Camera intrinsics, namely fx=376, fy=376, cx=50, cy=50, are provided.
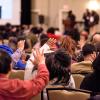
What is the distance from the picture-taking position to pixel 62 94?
3.29 metres

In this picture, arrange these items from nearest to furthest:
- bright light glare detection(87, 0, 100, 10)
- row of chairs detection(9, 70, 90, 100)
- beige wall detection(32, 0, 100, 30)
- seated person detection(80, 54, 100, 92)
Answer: row of chairs detection(9, 70, 90, 100)
seated person detection(80, 54, 100, 92)
bright light glare detection(87, 0, 100, 10)
beige wall detection(32, 0, 100, 30)

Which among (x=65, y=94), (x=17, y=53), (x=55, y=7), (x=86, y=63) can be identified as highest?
(x=55, y=7)

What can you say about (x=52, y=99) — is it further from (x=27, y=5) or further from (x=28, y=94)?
(x=27, y=5)

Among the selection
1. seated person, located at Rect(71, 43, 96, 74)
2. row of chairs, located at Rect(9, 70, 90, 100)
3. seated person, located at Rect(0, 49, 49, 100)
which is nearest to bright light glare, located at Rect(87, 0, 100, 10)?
seated person, located at Rect(71, 43, 96, 74)

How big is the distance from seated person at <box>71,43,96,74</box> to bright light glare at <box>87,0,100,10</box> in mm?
12065

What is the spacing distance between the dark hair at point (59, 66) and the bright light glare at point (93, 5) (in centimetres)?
1338

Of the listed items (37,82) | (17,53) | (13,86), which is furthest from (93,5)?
(13,86)

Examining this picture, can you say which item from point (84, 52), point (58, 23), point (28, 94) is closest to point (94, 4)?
point (58, 23)

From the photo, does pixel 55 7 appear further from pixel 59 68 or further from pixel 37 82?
pixel 37 82

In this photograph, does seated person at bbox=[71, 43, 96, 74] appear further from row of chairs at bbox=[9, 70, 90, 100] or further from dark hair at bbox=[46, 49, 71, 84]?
row of chairs at bbox=[9, 70, 90, 100]

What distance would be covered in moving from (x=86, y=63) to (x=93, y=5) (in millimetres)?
12688

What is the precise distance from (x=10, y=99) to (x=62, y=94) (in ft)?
2.28

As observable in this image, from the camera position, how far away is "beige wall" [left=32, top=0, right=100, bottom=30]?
17359mm

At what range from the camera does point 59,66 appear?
12.2 feet
